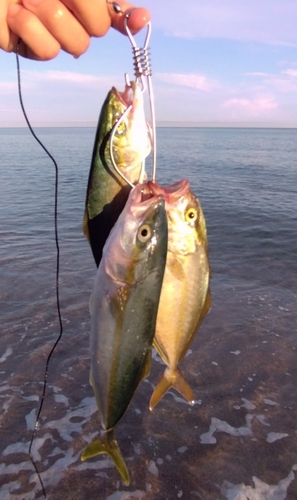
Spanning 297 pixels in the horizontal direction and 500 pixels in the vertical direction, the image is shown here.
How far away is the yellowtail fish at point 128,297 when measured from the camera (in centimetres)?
223

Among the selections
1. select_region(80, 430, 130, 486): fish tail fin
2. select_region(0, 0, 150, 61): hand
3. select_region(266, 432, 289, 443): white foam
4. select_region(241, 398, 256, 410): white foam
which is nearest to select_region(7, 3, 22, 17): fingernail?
select_region(0, 0, 150, 61): hand

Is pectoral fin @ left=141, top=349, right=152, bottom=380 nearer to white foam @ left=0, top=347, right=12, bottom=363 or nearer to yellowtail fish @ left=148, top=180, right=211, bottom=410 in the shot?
yellowtail fish @ left=148, top=180, right=211, bottom=410

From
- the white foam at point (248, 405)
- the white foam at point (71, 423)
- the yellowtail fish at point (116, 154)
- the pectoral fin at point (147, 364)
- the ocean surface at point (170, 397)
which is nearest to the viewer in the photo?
the yellowtail fish at point (116, 154)

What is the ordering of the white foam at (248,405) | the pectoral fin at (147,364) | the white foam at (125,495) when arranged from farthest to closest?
the white foam at (248,405) < the white foam at (125,495) < the pectoral fin at (147,364)

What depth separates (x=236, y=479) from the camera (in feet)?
16.8

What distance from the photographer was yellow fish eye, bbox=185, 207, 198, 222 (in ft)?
7.97

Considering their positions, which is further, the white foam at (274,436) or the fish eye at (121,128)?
the white foam at (274,436)

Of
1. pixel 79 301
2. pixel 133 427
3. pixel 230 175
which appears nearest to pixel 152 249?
pixel 133 427

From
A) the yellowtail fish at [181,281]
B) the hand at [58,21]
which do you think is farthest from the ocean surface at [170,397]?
the hand at [58,21]

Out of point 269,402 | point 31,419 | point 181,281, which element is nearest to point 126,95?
point 181,281

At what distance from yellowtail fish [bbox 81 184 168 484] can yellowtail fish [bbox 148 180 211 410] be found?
0.65 ft

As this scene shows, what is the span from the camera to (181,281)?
2.58 metres

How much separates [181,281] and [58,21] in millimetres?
1582

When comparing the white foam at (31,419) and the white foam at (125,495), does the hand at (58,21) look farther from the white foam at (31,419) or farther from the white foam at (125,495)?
the white foam at (31,419)
